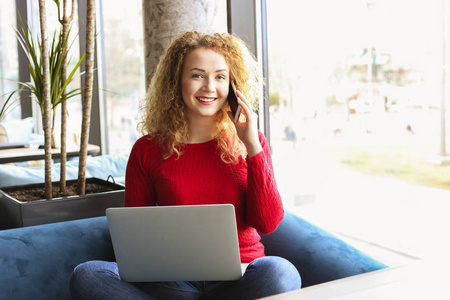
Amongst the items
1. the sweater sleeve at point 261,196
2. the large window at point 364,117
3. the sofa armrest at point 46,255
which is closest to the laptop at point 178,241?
the sweater sleeve at point 261,196

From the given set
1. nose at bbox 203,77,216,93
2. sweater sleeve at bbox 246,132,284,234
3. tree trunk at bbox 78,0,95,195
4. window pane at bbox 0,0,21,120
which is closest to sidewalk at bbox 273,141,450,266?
sweater sleeve at bbox 246,132,284,234

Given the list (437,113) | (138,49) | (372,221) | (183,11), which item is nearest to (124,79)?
(138,49)

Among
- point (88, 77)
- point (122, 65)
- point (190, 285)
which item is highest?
point (122, 65)

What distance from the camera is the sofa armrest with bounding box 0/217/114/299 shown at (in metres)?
1.62

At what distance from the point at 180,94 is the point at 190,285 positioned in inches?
27.9

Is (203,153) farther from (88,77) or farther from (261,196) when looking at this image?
Result: (88,77)

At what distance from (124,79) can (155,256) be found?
3.95m

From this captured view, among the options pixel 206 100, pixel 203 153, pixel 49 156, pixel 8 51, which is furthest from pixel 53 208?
pixel 8 51

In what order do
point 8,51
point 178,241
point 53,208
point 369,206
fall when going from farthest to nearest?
point 8,51 → point 369,206 → point 53,208 → point 178,241

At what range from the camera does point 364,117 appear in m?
2.42

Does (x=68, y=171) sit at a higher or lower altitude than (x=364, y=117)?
lower

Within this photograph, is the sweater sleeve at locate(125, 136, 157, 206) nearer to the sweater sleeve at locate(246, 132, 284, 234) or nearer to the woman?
the woman

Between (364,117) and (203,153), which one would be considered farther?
(364,117)

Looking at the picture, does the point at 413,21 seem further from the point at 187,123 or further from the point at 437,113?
the point at 187,123
